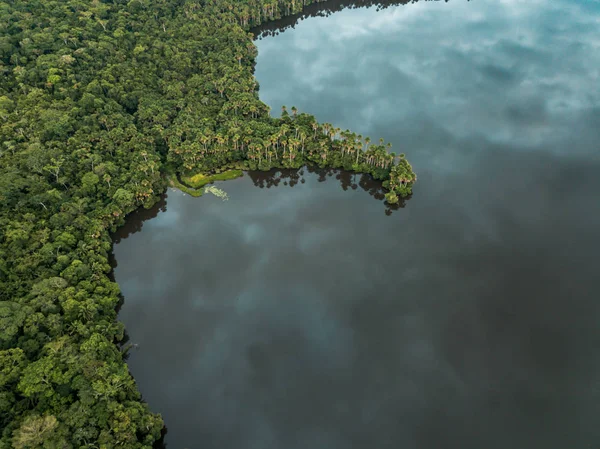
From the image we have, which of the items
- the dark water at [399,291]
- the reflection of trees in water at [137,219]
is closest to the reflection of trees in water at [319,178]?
the dark water at [399,291]

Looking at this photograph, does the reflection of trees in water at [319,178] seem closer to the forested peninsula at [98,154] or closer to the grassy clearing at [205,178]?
the forested peninsula at [98,154]

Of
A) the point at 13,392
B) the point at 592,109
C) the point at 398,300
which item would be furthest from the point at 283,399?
the point at 592,109

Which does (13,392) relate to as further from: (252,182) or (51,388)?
(252,182)

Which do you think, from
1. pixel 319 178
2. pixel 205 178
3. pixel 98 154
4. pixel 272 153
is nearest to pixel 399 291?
pixel 319 178

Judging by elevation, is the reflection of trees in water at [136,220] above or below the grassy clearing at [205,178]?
below

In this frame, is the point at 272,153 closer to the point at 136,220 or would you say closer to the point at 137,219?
the point at 137,219

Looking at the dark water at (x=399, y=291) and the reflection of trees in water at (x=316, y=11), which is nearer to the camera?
the dark water at (x=399, y=291)

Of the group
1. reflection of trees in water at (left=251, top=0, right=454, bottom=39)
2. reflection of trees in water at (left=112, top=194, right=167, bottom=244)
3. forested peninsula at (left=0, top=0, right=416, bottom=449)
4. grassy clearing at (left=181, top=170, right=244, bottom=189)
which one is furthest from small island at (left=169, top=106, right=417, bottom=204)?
reflection of trees in water at (left=251, top=0, right=454, bottom=39)
